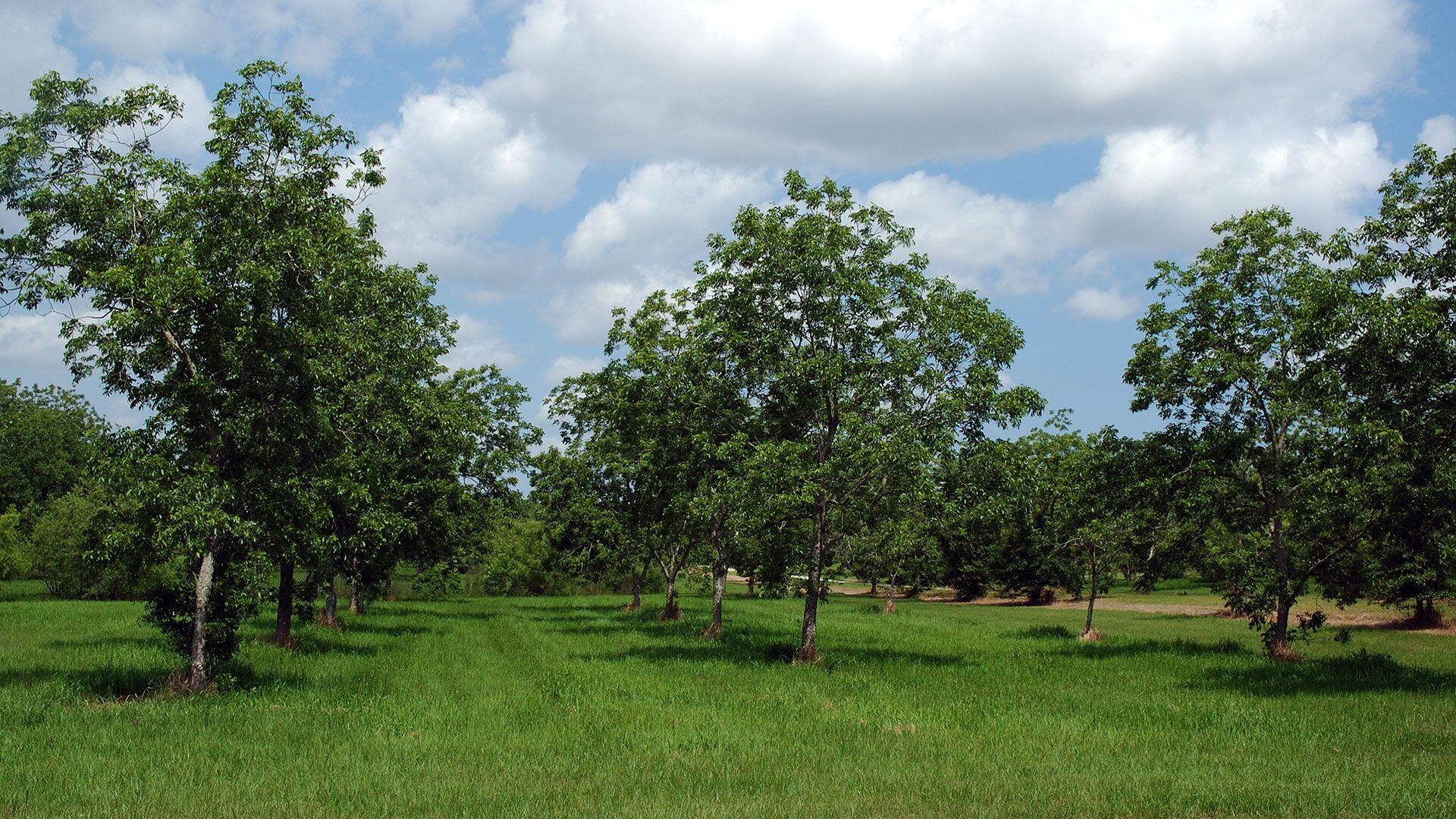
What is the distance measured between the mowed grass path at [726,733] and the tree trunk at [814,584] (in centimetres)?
84

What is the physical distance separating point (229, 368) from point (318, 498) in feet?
10.2

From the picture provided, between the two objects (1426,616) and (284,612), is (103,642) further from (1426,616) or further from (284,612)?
(1426,616)

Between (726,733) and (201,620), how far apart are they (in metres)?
10.3

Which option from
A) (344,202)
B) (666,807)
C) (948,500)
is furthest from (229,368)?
(948,500)

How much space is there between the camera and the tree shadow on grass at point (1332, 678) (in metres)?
21.5

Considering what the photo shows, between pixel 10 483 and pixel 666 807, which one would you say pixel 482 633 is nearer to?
pixel 666 807

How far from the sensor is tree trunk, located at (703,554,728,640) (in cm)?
3669

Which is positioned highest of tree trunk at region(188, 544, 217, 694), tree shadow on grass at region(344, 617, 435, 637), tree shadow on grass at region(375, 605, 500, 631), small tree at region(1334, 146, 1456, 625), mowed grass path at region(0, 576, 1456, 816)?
small tree at region(1334, 146, 1456, 625)

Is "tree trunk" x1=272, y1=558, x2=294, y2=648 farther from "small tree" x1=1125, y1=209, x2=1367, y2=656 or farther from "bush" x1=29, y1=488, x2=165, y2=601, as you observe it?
"bush" x1=29, y1=488, x2=165, y2=601

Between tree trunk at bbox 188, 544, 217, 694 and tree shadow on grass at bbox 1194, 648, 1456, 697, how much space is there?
837 inches

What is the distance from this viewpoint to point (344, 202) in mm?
21125

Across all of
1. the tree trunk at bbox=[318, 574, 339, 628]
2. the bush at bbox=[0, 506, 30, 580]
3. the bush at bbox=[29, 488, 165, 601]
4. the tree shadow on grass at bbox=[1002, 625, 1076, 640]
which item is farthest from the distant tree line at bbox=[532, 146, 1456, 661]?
the bush at bbox=[0, 506, 30, 580]

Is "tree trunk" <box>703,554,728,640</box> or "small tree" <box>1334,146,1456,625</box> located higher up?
"small tree" <box>1334,146,1456,625</box>

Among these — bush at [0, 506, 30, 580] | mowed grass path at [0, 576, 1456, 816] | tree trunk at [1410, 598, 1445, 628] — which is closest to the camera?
mowed grass path at [0, 576, 1456, 816]
